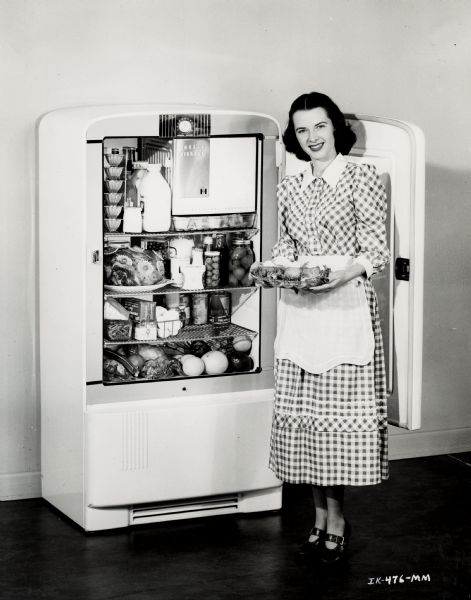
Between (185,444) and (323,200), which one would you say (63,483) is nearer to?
(185,444)

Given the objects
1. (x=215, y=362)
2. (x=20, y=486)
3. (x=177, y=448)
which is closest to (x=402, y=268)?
(x=215, y=362)

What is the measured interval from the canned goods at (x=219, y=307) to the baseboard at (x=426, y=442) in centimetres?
116

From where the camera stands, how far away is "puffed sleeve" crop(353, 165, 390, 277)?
11.4 ft

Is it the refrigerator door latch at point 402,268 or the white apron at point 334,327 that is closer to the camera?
the white apron at point 334,327

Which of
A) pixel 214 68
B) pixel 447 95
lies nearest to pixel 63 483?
pixel 214 68

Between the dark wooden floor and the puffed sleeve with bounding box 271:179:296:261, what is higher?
the puffed sleeve with bounding box 271:179:296:261

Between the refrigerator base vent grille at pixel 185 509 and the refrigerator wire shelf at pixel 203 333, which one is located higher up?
the refrigerator wire shelf at pixel 203 333

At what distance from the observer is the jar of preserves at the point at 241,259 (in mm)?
4090

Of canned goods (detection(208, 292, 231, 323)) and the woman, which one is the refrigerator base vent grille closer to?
the woman

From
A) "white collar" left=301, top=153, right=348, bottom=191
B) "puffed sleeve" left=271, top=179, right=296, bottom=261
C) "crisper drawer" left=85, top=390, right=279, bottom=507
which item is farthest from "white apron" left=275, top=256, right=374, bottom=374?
"crisper drawer" left=85, top=390, right=279, bottom=507

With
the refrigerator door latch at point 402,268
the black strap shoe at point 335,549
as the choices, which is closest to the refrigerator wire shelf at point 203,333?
the refrigerator door latch at point 402,268

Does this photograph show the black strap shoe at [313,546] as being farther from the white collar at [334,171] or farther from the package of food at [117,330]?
the white collar at [334,171]

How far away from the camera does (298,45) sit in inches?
Answer: 177

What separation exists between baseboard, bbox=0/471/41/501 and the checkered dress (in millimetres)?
1194
